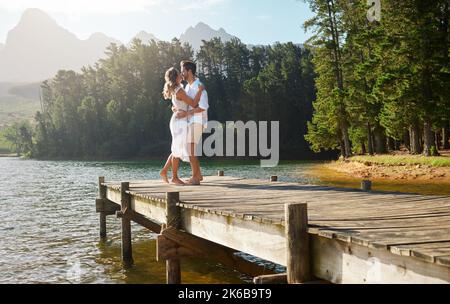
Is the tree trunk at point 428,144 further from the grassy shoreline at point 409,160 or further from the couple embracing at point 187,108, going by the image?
the couple embracing at point 187,108

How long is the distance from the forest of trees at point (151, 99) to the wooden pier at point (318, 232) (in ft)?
250

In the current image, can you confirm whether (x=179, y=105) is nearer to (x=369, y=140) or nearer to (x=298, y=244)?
(x=298, y=244)

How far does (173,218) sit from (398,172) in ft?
89.1

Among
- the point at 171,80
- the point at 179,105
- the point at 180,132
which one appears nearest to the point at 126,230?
the point at 180,132

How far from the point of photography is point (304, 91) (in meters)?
96.4

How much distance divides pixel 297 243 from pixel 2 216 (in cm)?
1787

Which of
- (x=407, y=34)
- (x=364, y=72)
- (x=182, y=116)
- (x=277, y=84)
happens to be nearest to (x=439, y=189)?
(x=407, y=34)

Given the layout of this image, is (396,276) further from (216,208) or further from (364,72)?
(364,72)

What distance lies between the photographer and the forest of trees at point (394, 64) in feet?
99.8

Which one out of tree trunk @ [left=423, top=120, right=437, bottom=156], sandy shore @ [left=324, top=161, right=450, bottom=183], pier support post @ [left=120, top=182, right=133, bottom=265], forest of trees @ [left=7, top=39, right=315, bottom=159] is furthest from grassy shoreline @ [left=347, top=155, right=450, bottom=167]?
forest of trees @ [left=7, top=39, right=315, bottom=159]

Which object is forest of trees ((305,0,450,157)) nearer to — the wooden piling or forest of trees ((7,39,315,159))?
the wooden piling

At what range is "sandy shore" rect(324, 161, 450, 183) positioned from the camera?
27.5m

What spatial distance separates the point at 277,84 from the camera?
97500 mm

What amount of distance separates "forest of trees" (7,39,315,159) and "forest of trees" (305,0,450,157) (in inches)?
1570
